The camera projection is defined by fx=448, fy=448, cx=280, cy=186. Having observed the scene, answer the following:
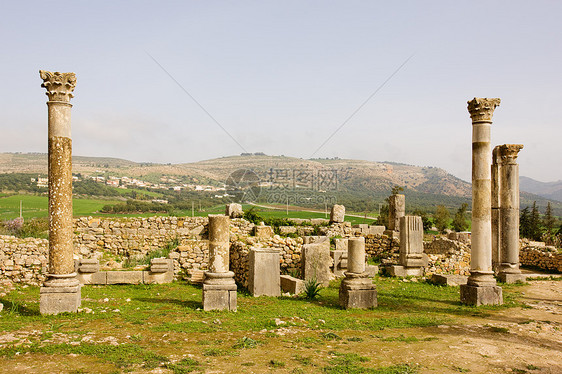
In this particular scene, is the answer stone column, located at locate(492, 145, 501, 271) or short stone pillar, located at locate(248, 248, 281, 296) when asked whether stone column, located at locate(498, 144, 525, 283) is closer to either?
stone column, located at locate(492, 145, 501, 271)

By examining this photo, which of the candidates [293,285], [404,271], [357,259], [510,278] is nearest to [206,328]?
[357,259]

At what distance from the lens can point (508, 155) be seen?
16516 mm

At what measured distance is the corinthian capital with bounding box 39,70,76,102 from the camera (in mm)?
10031

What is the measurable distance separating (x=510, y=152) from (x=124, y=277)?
14.2 metres

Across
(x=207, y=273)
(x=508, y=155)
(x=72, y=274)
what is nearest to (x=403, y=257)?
(x=508, y=155)

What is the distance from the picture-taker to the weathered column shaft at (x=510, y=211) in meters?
16.4

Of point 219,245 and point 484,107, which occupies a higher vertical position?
point 484,107

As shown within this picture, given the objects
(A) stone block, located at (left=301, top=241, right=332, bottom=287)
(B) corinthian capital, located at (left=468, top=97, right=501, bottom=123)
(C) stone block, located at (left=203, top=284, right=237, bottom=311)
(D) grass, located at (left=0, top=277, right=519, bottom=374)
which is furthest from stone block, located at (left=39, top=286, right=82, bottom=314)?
(B) corinthian capital, located at (left=468, top=97, right=501, bottom=123)

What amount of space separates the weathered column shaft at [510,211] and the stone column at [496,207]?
175mm

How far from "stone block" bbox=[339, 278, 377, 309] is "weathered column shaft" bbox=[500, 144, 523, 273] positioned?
767 cm

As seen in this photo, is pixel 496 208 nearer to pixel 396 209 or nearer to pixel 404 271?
pixel 404 271

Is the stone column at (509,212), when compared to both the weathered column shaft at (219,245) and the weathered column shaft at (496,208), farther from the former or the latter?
the weathered column shaft at (219,245)

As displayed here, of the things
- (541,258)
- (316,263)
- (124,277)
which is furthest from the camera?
(541,258)

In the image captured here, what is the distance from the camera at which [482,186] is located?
12.0m
